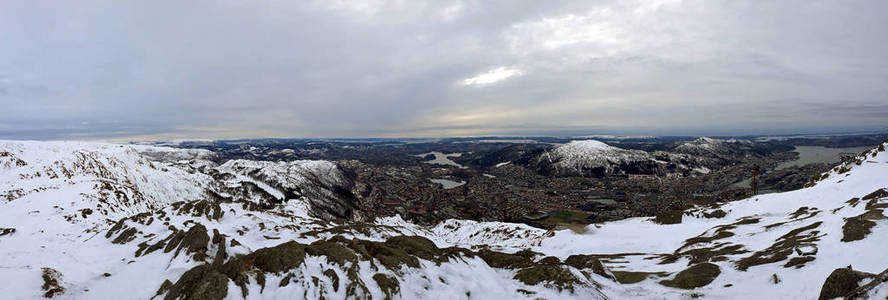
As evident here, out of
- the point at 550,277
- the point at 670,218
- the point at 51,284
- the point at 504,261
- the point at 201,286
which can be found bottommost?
the point at 670,218

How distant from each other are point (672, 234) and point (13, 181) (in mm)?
108068

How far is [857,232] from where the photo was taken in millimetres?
21016

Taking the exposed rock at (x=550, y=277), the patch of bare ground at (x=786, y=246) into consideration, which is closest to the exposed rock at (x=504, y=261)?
the exposed rock at (x=550, y=277)

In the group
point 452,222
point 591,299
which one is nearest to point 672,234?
point 591,299

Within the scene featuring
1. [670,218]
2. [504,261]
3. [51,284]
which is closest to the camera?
[51,284]

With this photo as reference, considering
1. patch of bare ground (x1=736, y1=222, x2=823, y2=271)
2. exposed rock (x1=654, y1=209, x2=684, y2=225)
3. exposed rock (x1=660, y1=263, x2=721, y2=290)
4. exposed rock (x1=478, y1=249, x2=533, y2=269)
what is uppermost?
patch of bare ground (x1=736, y1=222, x2=823, y2=271)

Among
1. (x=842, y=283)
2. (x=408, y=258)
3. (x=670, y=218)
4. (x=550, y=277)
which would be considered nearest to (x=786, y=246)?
(x=842, y=283)

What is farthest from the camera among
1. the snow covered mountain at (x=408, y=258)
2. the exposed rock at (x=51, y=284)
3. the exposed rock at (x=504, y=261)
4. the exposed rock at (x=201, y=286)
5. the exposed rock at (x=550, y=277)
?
the exposed rock at (x=504, y=261)

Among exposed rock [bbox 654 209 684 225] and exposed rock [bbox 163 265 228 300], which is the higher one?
exposed rock [bbox 163 265 228 300]

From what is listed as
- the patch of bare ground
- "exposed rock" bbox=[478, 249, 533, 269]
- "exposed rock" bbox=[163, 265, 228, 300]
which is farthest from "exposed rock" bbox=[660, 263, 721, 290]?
"exposed rock" bbox=[163, 265, 228, 300]

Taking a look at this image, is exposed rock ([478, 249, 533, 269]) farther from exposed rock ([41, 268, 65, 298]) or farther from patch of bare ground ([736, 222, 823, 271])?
exposed rock ([41, 268, 65, 298])

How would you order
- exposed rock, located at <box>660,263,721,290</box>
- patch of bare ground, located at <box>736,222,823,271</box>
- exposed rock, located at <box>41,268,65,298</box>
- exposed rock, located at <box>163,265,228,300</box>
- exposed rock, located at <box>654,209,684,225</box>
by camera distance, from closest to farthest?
exposed rock, located at <box>163,265,228,300</box>
exposed rock, located at <box>41,268,65,298</box>
exposed rock, located at <box>660,263,721,290</box>
patch of bare ground, located at <box>736,222,823,271</box>
exposed rock, located at <box>654,209,684,225</box>

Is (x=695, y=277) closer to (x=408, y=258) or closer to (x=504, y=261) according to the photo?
(x=504, y=261)

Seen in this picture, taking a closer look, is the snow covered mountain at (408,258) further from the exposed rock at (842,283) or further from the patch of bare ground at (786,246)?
the patch of bare ground at (786,246)
